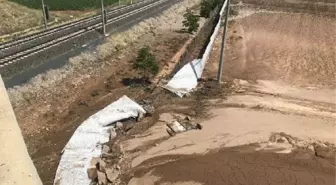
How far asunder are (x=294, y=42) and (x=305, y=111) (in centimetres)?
1124

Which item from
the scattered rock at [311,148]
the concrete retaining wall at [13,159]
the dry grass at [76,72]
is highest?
the concrete retaining wall at [13,159]

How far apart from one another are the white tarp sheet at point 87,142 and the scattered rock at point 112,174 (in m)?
0.64

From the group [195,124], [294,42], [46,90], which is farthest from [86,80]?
[294,42]

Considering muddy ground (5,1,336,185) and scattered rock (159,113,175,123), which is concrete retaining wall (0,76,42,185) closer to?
muddy ground (5,1,336,185)

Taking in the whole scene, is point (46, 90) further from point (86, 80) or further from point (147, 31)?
point (147, 31)

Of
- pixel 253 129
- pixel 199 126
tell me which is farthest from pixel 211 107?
pixel 253 129

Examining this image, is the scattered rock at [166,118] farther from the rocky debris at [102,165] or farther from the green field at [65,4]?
the green field at [65,4]

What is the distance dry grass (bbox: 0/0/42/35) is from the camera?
30095 millimetres

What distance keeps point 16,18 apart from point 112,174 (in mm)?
25571

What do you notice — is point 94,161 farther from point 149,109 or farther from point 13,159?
point 149,109

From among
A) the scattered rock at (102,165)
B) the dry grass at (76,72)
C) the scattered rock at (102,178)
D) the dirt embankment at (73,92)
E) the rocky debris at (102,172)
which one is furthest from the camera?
the dry grass at (76,72)

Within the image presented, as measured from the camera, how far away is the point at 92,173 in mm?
11211

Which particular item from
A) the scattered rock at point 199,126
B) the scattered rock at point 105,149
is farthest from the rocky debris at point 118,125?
the scattered rock at point 199,126

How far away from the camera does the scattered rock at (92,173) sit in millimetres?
11084
